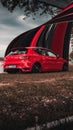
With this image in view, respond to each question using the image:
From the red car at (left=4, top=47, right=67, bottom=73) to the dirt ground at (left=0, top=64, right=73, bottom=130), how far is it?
7.88m

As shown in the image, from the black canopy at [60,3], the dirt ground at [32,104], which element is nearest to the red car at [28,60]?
the black canopy at [60,3]

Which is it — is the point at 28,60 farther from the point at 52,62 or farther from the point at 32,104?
the point at 32,104

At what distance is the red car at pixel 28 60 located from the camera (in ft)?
64.2

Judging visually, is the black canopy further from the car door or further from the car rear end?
the car door

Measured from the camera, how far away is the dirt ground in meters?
7.07

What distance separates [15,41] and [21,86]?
11338 mm

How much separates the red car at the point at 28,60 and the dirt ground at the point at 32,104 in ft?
25.9

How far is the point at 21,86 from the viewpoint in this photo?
36.8ft

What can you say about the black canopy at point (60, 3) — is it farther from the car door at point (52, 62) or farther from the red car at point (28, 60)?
the car door at point (52, 62)

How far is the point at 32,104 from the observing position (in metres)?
8.59

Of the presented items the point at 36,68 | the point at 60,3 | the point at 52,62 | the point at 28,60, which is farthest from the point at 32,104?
the point at 52,62

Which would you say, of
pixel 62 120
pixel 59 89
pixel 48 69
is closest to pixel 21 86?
pixel 59 89

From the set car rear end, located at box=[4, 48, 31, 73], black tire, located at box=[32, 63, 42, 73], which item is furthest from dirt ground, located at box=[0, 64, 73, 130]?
black tire, located at box=[32, 63, 42, 73]

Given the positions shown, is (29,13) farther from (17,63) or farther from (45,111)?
(45,111)
